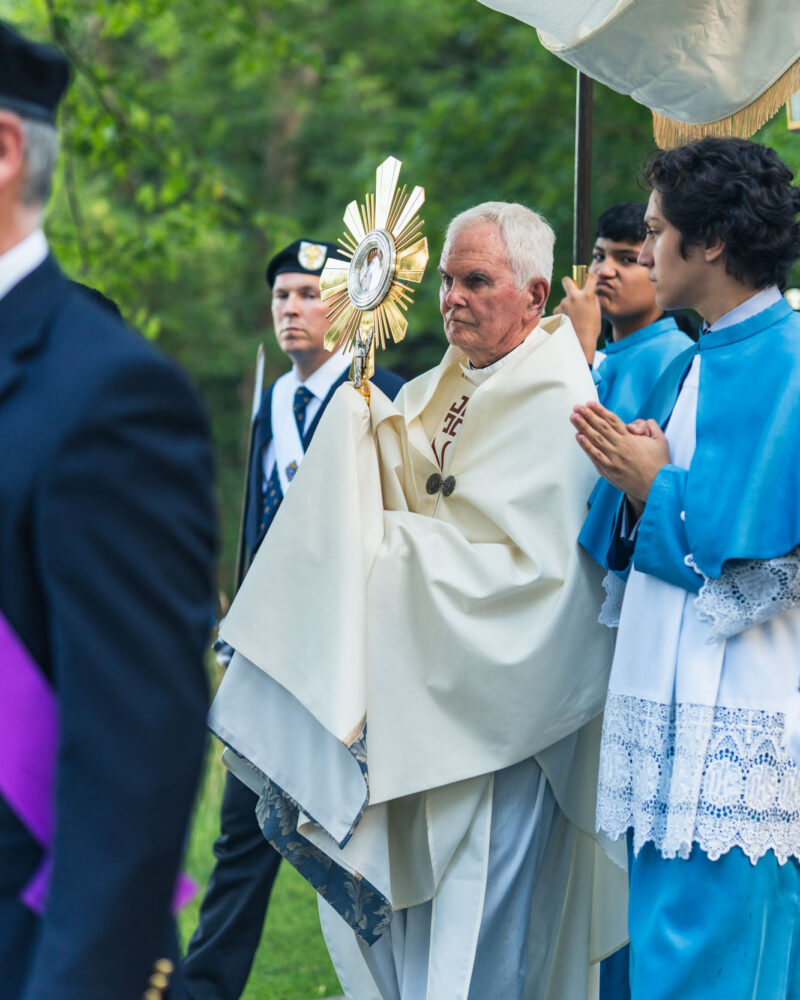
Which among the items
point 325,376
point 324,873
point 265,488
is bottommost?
Result: point 324,873

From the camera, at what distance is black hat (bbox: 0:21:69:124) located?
143 centimetres

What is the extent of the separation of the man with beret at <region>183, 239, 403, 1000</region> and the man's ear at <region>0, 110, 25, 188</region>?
2.60 m

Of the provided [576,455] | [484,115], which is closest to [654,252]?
[576,455]

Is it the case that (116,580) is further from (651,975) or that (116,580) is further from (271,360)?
(271,360)

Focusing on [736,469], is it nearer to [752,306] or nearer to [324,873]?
[752,306]

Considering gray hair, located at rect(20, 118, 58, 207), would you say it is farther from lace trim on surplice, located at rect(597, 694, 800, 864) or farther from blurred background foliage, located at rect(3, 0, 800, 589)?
blurred background foliage, located at rect(3, 0, 800, 589)

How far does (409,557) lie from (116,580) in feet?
5.80

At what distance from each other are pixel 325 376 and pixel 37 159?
2.84 meters

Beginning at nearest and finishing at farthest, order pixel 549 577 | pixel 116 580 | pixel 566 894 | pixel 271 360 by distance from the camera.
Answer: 1. pixel 116 580
2. pixel 549 577
3. pixel 566 894
4. pixel 271 360

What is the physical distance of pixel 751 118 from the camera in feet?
10.5

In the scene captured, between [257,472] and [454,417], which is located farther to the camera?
[257,472]

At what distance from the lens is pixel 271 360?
16.2m

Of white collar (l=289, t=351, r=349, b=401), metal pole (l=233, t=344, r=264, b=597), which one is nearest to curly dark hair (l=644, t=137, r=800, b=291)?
white collar (l=289, t=351, r=349, b=401)

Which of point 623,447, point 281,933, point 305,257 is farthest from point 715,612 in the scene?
point 281,933
